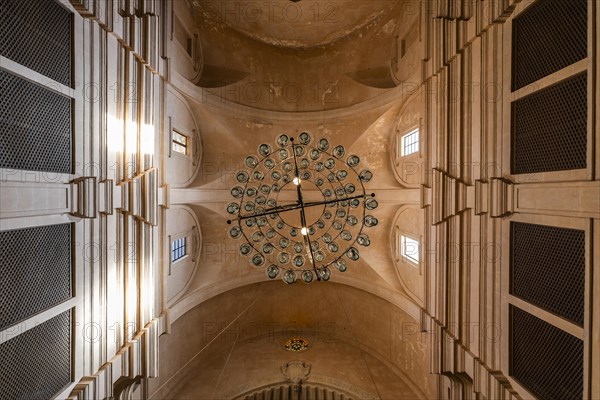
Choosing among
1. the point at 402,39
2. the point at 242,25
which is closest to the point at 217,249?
the point at 242,25

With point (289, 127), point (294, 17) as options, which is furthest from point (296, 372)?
point (294, 17)

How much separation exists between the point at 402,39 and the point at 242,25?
15.5ft

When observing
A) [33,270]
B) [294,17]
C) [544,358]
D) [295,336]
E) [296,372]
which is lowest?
[296,372]

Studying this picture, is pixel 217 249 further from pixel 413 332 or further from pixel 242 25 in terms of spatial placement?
pixel 242 25

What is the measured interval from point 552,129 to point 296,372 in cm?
849

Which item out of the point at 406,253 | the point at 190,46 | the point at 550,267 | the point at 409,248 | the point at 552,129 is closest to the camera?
the point at 552,129

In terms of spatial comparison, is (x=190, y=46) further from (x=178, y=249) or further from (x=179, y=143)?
(x=178, y=249)

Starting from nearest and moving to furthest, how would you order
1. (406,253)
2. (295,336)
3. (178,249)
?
(178,249) < (406,253) < (295,336)

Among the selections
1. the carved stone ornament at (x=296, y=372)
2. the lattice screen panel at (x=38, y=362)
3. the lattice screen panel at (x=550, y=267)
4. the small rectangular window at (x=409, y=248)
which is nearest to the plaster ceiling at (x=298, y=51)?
the small rectangular window at (x=409, y=248)

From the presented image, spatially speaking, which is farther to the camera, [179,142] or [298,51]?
[298,51]

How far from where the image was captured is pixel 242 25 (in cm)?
923

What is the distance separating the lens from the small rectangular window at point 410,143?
27.1 ft

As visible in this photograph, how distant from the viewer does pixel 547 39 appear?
14.9 ft

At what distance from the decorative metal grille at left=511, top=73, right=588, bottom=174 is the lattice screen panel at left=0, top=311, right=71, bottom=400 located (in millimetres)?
7881
